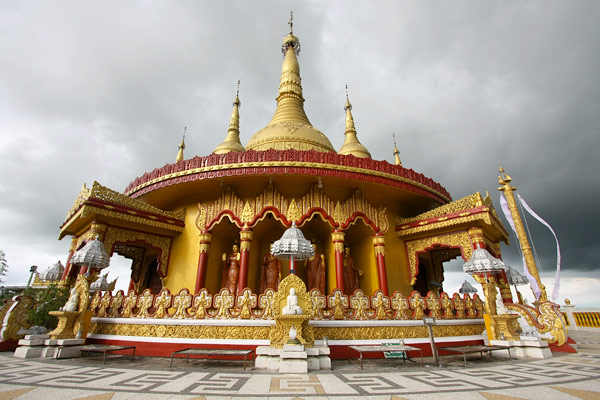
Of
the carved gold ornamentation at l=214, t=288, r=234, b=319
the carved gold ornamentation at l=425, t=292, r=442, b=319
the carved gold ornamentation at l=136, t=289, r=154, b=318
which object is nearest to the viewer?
the carved gold ornamentation at l=214, t=288, r=234, b=319

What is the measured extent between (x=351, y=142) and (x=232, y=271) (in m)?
11.7

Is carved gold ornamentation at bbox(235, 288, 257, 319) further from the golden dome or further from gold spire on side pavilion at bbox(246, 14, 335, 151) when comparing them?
the golden dome

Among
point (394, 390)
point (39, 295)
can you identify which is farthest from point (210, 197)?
point (394, 390)

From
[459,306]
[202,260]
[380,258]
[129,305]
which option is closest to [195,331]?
[129,305]

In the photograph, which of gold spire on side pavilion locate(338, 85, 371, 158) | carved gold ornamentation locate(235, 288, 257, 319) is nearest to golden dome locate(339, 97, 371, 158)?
gold spire on side pavilion locate(338, 85, 371, 158)

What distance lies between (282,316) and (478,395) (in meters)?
3.55

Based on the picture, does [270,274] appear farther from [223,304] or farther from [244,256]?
[223,304]

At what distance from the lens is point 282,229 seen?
12.9 metres

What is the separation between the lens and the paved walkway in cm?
390

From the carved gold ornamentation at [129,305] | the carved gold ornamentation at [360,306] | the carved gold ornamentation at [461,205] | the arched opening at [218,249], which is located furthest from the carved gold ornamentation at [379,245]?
the carved gold ornamentation at [129,305]

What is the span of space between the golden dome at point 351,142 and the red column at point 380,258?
718 cm

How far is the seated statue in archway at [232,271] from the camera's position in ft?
35.8

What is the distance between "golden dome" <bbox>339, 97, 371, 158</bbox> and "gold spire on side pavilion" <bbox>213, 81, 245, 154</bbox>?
6477mm

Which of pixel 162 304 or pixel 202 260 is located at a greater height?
pixel 202 260
